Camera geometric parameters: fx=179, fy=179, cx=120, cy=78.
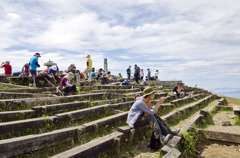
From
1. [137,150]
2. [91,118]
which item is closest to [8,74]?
[91,118]

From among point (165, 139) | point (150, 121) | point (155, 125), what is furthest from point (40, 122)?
point (165, 139)

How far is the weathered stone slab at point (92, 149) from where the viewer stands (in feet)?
9.96

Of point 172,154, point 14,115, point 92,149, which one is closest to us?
point 92,149

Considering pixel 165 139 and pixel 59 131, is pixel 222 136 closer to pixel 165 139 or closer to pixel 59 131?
pixel 165 139

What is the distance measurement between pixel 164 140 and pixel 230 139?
8.15ft

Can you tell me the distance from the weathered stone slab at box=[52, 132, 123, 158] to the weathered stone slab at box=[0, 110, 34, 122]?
2286 millimetres

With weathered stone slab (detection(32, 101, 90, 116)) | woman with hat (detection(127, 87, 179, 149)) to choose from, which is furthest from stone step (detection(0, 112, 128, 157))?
weathered stone slab (detection(32, 101, 90, 116))

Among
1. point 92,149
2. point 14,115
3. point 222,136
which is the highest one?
point 14,115

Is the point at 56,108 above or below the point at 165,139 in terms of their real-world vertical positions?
above

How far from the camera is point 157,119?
4641 mm

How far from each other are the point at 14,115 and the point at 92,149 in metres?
2.59

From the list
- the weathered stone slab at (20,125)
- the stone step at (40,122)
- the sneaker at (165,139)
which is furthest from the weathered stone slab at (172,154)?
the weathered stone slab at (20,125)

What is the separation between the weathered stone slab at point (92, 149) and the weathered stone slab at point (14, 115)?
2286 mm

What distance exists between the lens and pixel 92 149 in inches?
132
